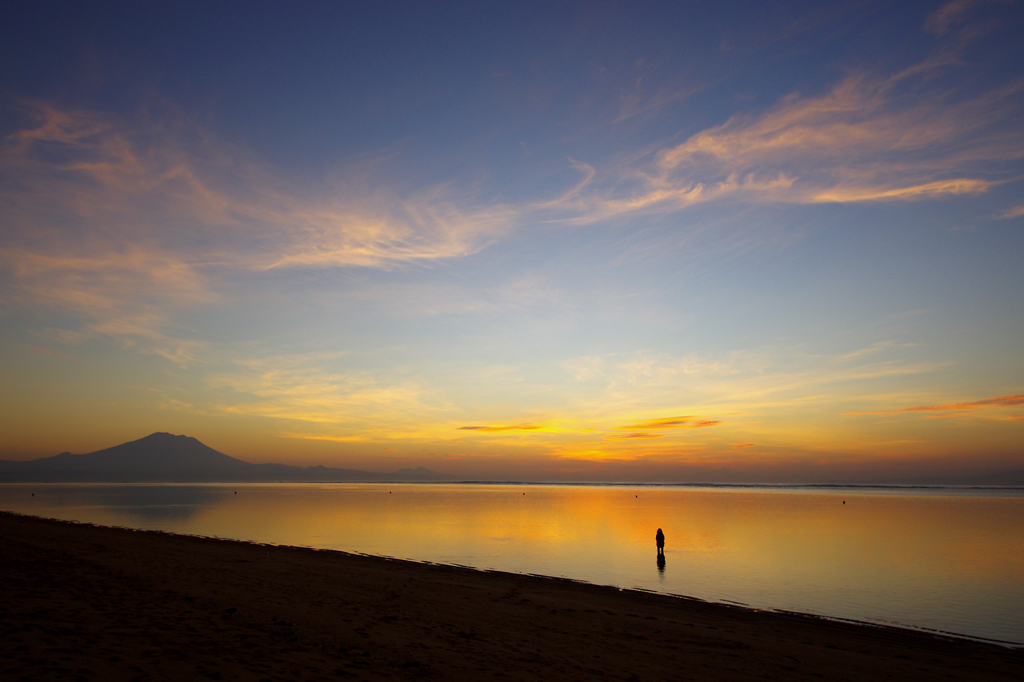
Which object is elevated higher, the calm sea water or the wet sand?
the wet sand

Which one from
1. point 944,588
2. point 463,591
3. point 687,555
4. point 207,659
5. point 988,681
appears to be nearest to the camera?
point 207,659

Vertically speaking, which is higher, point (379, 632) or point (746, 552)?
point (379, 632)

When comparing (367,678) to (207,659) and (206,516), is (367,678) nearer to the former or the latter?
(207,659)

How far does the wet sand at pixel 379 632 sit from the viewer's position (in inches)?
382

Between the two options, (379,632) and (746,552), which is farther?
(746,552)

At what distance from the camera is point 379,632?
1341cm

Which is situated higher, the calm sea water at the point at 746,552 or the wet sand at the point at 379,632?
the wet sand at the point at 379,632

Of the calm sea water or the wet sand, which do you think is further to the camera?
the calm sea water

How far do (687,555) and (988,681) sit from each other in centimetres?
2351

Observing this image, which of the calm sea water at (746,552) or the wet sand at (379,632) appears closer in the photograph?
the wet sand at (379,632)

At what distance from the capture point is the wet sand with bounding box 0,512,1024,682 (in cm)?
970

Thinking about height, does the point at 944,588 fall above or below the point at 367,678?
below

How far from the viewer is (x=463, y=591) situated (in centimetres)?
2125

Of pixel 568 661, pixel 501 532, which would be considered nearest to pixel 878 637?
pixel 568 661
